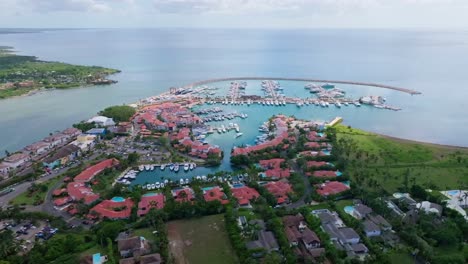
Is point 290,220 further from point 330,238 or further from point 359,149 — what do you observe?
point 359,149

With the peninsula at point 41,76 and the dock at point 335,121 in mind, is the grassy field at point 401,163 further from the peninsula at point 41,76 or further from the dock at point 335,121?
the peninsula at point 41,76

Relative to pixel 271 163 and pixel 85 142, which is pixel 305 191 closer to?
pixel 271 163

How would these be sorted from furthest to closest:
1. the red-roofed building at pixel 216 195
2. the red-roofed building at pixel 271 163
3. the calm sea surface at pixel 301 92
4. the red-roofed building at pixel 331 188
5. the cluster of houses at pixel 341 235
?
the calm sea surface at pixel 301 92 → the red-roofed building at pixel 271 163 → the red-roofed building at pixel 331 188 → the red-roofed building at pixel 216 195 → the cluster of houses at pixel 341 235

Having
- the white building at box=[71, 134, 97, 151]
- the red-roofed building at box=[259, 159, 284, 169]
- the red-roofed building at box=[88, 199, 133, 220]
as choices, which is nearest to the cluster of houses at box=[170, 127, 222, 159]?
the red-roofed building at box=[259, 159, 284, 169]

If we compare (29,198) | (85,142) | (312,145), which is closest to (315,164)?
(312,145)

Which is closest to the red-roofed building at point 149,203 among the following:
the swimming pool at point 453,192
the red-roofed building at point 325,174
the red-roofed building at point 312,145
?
the red-roofed building at point 325,174

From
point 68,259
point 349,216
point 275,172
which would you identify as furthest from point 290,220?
point 68,259

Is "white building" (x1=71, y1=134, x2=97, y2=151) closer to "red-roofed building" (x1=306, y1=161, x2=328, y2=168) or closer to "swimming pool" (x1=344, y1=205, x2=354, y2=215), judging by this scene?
"red-roofed building" (x1=306, y1=161, x2=328, y2=168)
